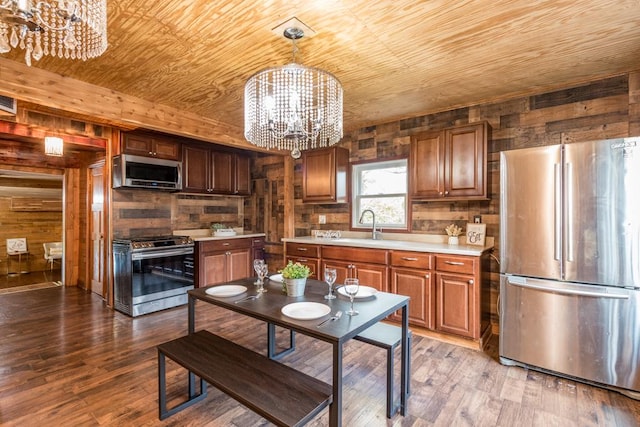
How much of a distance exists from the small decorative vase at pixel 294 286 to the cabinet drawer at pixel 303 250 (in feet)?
6.44

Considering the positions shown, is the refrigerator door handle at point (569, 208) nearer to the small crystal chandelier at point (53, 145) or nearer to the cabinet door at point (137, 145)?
the cabinet door at point (137, 145)

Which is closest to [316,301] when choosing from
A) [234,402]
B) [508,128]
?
[234,402]

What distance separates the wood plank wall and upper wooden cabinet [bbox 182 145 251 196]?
1.82 m

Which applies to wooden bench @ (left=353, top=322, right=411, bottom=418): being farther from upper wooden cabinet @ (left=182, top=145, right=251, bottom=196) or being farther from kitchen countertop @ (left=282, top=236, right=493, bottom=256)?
upper wooden cabinet @ (left=182, top=145, right=251, bottom=196)

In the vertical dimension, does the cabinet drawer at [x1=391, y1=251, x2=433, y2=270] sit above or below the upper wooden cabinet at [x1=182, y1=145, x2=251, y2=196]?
below

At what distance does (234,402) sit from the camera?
6.90 ft

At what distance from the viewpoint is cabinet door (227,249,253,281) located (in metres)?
4.80

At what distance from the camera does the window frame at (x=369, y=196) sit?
13.1 ft

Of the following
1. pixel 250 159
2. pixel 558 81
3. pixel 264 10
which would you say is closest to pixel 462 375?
pixel 558 81

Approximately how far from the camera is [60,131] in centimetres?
354

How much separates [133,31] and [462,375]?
3.52 metres

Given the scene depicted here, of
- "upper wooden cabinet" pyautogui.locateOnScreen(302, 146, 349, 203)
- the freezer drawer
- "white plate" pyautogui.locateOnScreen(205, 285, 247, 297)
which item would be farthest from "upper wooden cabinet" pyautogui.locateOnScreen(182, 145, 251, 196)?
the freezer drawer

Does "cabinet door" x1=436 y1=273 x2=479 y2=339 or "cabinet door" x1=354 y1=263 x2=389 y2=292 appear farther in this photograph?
"cabinet door" x1=354 y1=263 x2=389 y2=292

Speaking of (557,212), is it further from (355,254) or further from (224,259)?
(224,259)
